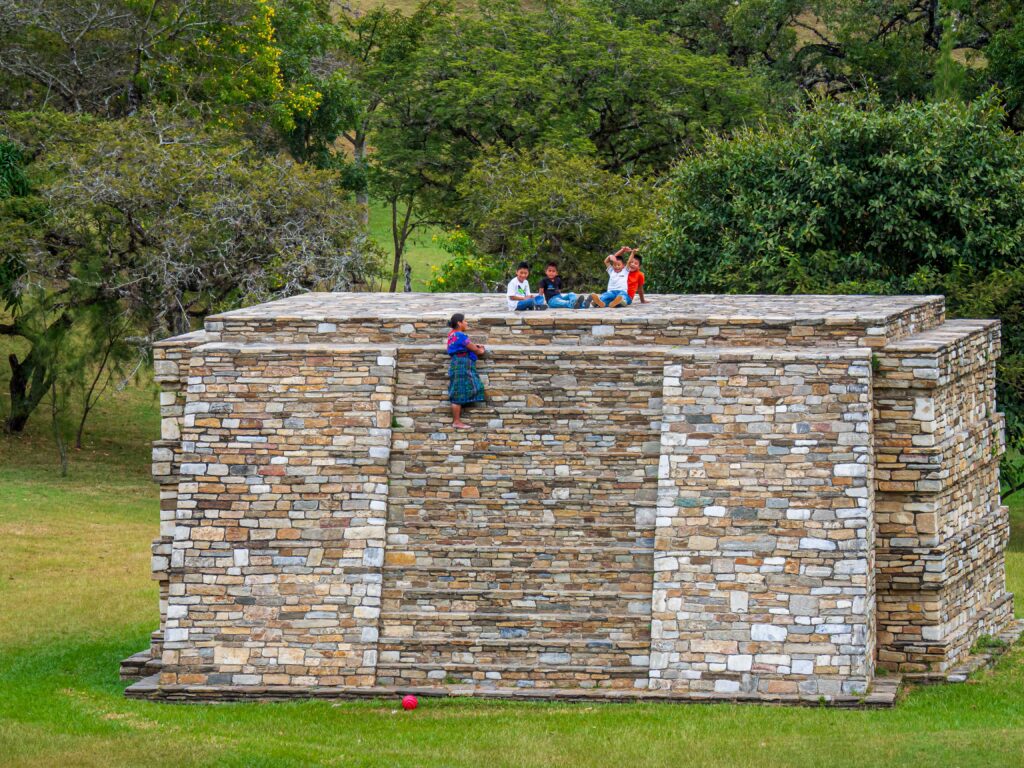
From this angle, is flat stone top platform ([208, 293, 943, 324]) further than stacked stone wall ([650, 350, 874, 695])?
Yes

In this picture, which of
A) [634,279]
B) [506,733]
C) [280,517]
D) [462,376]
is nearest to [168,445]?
[280,517]

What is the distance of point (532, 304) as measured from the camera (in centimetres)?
1836

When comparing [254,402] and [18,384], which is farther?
[18,384]

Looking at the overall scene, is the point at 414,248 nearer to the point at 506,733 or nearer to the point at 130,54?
the point at 130,54

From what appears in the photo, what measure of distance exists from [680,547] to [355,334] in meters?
A: 4.06

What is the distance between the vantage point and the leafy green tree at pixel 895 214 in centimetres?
2486

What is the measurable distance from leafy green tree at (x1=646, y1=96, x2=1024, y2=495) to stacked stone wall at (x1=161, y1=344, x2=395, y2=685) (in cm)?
1082

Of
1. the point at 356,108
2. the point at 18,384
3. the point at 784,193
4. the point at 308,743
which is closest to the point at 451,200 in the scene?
the point at 356,108

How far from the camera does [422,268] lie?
5234 cm

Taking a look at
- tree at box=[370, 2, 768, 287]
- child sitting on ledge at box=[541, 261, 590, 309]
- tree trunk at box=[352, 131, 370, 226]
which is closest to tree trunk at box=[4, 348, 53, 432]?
tree trunk at box=[352, 131, 370, 226]

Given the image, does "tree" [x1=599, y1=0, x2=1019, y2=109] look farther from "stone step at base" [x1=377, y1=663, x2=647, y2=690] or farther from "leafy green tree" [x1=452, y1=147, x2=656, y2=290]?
"stone step at base" [x1=377, y1=663, x2=647, y2=690]

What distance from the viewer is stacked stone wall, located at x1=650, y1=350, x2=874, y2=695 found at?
14867 millimetres

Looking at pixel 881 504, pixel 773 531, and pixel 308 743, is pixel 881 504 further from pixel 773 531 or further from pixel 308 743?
pixel 308 743

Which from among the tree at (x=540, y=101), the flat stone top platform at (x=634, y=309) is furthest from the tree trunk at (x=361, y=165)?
the flat stone top platform at (x=634, y=309)
